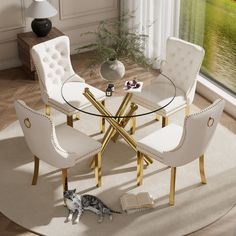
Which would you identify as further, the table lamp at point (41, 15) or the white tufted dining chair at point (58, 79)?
the table lamp at point (41, 15)

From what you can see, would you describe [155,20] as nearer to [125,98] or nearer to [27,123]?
[125,98]

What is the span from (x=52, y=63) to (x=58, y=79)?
181 millimetres

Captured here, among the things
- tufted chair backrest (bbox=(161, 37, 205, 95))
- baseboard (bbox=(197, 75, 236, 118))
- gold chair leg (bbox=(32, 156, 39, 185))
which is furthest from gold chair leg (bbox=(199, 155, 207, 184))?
gold chair leg (bbox=(32, 156, 39, 185))

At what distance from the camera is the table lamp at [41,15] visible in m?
7.43

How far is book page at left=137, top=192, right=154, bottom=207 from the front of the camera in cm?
547

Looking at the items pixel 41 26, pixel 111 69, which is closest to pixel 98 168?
pixel 111 69

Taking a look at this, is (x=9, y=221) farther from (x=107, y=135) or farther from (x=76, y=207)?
(x=107, y=135)

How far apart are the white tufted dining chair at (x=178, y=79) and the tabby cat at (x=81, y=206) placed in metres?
1.21

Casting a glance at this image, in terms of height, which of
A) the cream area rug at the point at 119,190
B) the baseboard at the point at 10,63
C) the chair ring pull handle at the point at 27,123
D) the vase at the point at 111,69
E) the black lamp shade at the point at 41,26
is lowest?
the cream area rug at the point at 119,190

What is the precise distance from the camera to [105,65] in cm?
589

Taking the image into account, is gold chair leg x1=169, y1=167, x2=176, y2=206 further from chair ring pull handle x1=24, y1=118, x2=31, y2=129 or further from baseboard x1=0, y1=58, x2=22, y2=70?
baseboard x1=0, y1=58, x2=22, y2=70

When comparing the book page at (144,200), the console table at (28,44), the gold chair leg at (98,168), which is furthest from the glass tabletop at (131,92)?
the console table at (28,44)

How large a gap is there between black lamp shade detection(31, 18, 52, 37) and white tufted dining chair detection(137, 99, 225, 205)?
248cm

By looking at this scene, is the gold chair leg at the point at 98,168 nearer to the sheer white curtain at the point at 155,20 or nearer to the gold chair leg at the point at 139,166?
the gold chair leg at the point at 139,166
